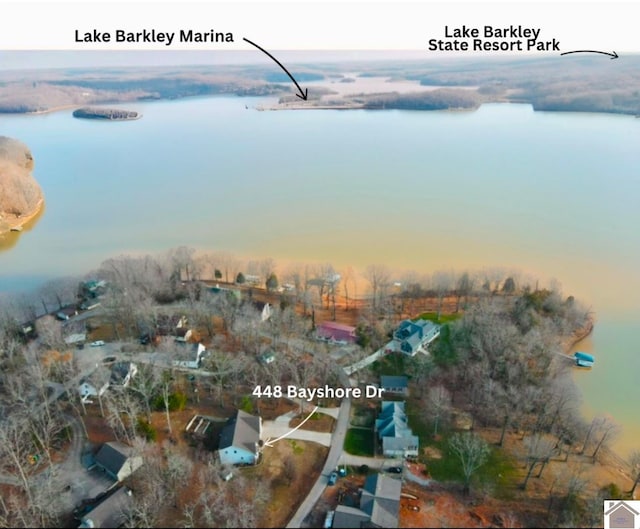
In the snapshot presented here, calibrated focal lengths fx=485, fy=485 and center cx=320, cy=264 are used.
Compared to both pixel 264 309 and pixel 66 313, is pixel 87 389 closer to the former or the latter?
pixel 66 313

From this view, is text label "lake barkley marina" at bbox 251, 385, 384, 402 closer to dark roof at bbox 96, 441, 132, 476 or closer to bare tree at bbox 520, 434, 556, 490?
dark roof at bbox 96, 441, 132, 476

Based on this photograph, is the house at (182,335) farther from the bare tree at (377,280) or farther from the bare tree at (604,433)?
the bare tree at (604,433)

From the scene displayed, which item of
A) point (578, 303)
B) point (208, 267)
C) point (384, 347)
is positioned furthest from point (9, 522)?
point (578, 303)

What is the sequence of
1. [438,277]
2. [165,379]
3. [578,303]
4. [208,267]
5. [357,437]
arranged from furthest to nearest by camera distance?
[208,267]
[438,277]
[578,303]
[165,379]
[357,437]

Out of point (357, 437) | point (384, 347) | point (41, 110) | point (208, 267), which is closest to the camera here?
point (357, 437)

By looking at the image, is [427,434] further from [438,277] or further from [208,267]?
[208,267]

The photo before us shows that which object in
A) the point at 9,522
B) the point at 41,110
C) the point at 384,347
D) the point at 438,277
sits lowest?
the point at 9,522
